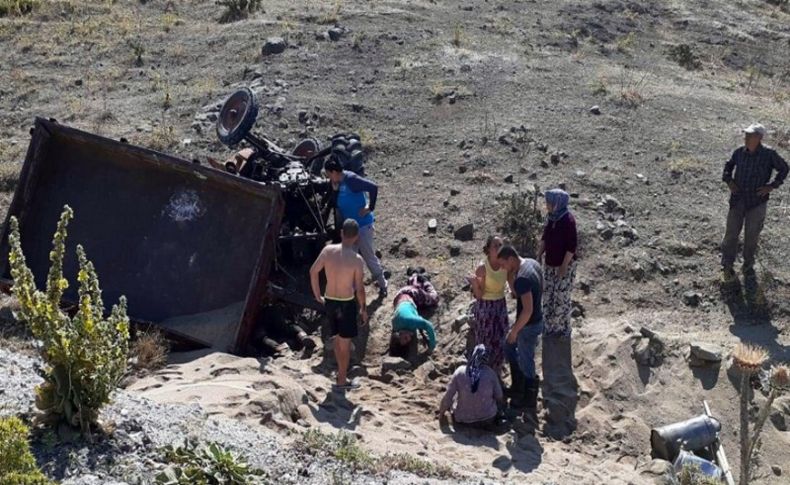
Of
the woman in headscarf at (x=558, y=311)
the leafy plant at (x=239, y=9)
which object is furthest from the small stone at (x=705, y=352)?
the leafy plant at (x=239, y=9)

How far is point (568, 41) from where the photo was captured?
1778 centimetres

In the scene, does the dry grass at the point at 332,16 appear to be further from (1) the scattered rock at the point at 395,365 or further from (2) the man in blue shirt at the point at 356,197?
(1) the scattered rock at the point at 395,365

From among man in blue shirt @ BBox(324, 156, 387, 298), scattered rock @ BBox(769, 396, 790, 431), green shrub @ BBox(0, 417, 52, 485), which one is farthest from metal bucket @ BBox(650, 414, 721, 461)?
green shrub @ BBox(0, 417, 52, 485)

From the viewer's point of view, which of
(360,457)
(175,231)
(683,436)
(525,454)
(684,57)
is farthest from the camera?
(684,57)

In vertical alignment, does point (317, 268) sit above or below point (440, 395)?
above

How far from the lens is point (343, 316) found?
8.49 metres

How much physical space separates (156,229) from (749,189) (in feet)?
18.2

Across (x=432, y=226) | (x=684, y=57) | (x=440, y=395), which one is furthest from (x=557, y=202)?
(x=684, y=57)

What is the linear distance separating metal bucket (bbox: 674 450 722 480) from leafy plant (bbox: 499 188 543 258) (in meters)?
3.63

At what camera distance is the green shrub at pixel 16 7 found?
2014 centimetres

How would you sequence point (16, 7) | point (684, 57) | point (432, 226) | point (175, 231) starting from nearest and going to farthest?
1. point (175, 231)
2. point (432, 226)
3. point (684, 57)
4. point (16, 7)

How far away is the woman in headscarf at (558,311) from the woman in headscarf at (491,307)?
54cm

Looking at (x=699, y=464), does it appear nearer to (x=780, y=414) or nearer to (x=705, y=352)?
(x=780, y=414)

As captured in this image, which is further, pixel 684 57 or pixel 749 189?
pixel 684 57
